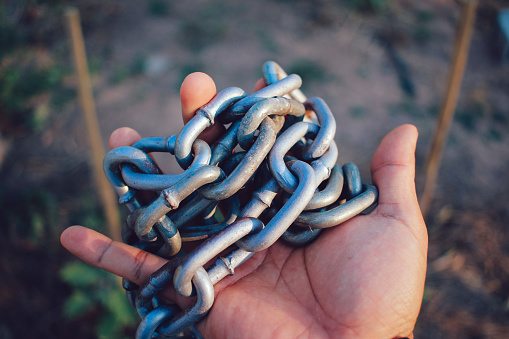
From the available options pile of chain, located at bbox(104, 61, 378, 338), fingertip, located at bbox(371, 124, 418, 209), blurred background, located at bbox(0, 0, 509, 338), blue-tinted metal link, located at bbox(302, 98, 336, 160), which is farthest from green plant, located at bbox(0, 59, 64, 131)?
fingertip, located at bbox(371, 124, 418, 209)

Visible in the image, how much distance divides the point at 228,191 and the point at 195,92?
706 millimetres

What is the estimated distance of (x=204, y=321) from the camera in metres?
2.10

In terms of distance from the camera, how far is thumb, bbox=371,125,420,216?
7.44 ft

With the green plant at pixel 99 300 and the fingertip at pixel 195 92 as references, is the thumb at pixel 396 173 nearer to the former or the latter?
the fingertip at pixel 195 92

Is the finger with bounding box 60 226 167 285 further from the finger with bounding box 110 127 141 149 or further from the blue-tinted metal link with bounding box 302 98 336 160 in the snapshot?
the blue-tinted metal link with bounding box 302 98 336 160

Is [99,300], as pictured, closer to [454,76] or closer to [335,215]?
[335,215]

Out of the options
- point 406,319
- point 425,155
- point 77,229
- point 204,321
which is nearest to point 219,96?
point 77,229

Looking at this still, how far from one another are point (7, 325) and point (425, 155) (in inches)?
193

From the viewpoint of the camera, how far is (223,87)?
5.84 metres

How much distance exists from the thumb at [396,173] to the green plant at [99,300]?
8.33 feet

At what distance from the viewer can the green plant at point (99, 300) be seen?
3.51 metres

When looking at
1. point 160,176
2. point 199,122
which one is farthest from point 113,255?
point 199,122

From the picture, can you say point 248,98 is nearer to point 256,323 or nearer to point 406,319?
point 256,323

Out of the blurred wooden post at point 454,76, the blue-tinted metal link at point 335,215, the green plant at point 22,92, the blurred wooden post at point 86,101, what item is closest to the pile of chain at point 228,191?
the blue-tinted metal link at point 335,215
